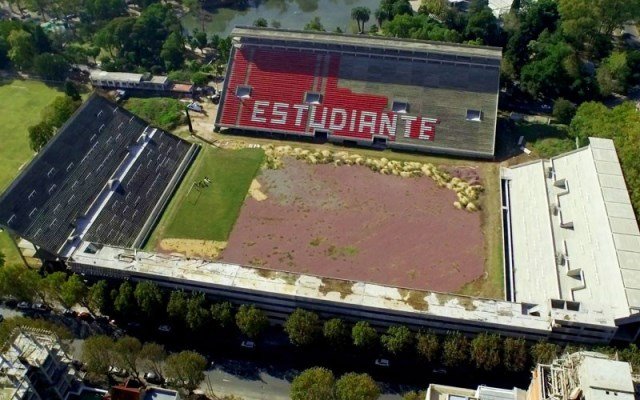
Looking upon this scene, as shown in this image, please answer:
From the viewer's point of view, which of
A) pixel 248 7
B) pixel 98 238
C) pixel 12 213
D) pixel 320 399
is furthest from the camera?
pixel 248 7

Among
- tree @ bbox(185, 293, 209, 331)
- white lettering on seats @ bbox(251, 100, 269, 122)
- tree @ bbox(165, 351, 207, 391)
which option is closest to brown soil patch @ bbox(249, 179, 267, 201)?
white lettering on seats @ bbox(251, 100, 269, 122)

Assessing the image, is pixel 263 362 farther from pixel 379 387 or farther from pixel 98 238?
pixel 98 238

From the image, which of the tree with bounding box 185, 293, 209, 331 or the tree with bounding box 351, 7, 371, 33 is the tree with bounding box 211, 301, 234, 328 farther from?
the tree with bounding box 351, 7, 371, 33

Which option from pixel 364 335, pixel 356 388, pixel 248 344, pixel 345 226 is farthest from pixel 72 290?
pixel 345 226

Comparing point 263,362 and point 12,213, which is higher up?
point 12,213

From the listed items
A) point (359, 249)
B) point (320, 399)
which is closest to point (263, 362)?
point (320, 399)

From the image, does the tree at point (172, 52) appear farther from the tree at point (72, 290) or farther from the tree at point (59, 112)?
the tree at point (72, 290)

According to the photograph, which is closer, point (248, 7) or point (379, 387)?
point (379, 387)
